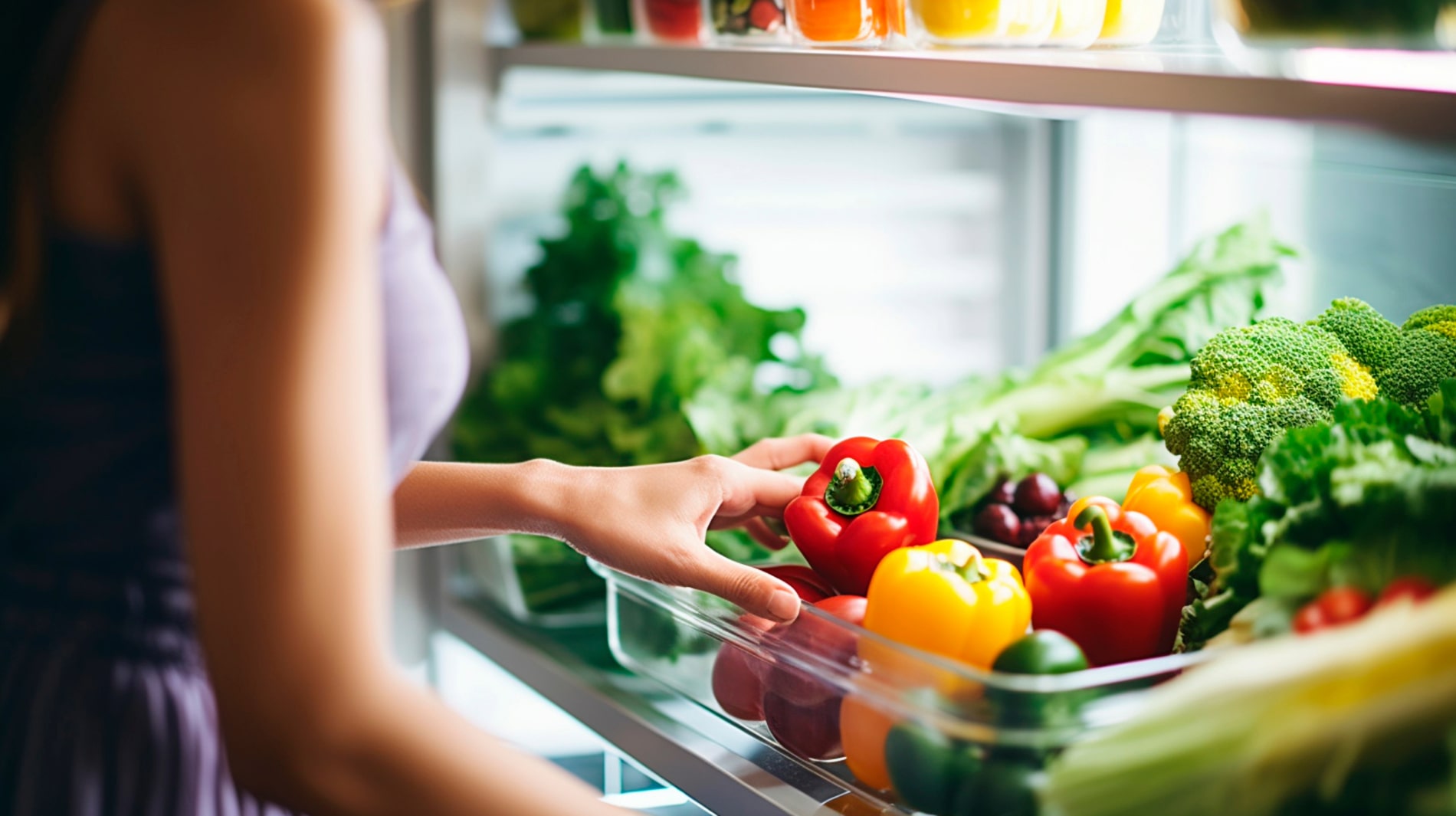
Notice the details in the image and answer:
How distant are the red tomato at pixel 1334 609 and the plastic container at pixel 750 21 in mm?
718

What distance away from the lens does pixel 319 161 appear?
60cm

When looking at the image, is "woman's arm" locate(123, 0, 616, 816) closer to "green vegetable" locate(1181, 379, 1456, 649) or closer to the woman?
the woman

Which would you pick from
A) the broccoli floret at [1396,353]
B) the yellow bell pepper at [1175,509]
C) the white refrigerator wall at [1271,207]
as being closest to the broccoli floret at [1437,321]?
the broccoli floret at [1396,353]

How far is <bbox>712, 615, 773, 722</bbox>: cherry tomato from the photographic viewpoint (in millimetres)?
955

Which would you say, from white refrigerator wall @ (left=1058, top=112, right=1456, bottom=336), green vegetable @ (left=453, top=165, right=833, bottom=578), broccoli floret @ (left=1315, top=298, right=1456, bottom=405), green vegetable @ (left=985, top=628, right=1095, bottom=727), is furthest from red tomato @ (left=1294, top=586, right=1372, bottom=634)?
green vegetable @ (left=453, top=165, right=833, bottom=578)

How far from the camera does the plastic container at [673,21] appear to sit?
1371mm

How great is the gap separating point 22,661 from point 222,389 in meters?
0.31

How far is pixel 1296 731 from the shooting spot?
623 mm

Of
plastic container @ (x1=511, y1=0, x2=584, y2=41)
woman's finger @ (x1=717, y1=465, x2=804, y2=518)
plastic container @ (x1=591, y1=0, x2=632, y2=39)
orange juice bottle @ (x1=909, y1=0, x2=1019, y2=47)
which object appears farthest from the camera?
plastic container @ (x1=511, y1=0, x2=584, y2=41)

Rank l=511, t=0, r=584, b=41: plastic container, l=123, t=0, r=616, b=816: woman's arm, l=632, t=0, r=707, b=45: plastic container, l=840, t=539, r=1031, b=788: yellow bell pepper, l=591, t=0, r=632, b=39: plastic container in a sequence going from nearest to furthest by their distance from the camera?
l=123, t=0, r=616, b=816: woman's arm, l=840, t=539, r=1031, b=788: yellow bell pepper, l=632, t=0, r=707, b=45: plastic container, l=591, t=0, r=632, b=39: plastic container, l=511, t=0, r=584, b=41: plastic container

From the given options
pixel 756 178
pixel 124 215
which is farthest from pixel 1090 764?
pixel 756 178

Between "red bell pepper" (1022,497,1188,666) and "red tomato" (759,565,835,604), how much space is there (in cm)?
18

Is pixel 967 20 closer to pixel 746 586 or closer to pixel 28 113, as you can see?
pixel 746 586

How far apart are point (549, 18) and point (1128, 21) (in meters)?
0.86
